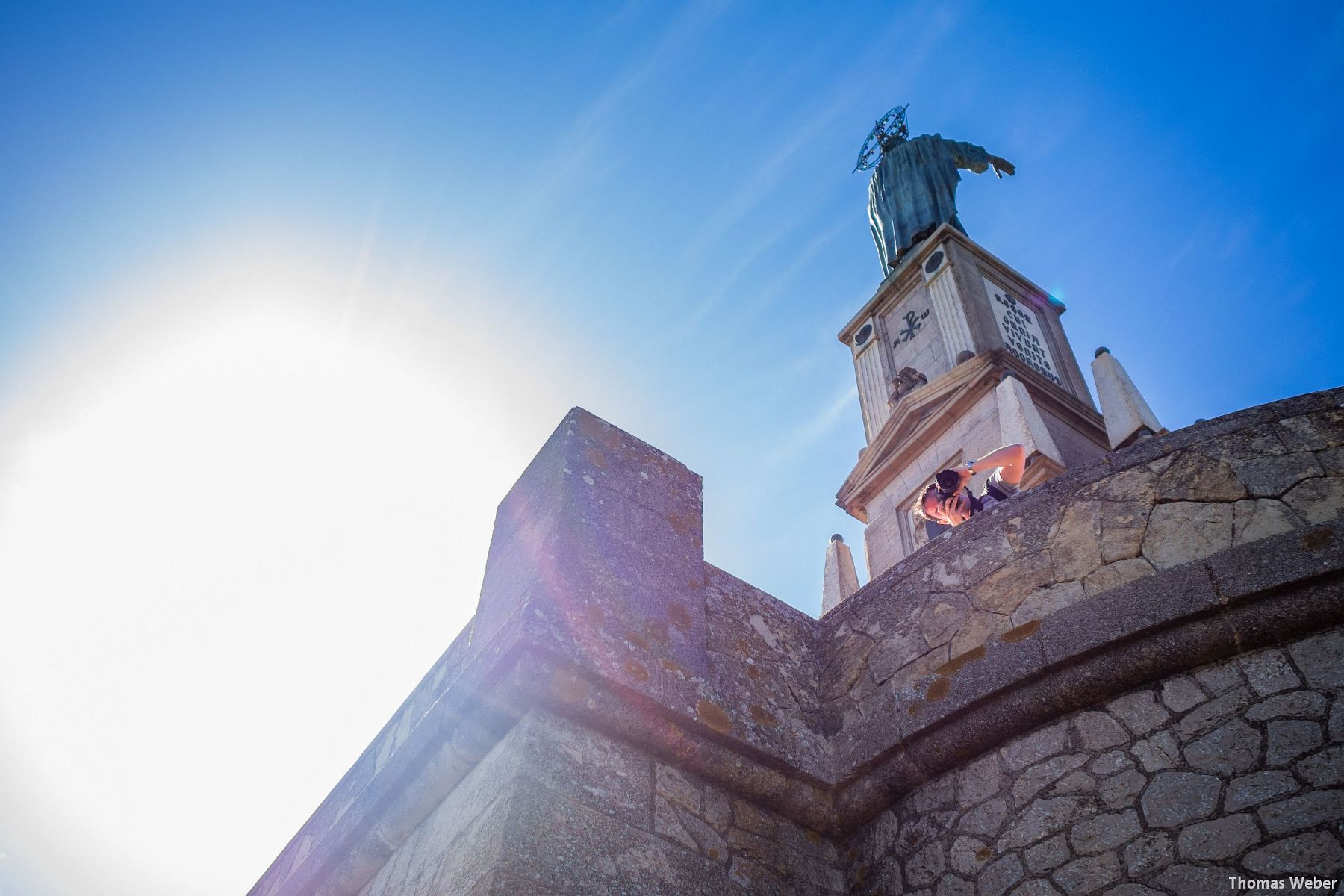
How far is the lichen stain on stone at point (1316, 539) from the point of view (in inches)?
94.7

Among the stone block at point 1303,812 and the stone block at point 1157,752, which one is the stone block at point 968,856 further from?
the stone block at point 1303,812

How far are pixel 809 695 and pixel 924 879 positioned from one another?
72 centimetres

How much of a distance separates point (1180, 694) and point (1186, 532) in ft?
1.41

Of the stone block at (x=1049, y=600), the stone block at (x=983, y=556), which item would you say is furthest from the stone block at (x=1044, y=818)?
the stone block at (x=983, y=556)

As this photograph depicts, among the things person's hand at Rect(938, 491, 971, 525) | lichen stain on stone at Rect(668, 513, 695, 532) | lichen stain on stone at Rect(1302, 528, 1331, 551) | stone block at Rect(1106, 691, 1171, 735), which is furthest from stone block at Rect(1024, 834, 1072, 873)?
person's hand at Rect(938, 491, 971, 525)

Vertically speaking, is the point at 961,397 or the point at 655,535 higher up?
the point at 961,397

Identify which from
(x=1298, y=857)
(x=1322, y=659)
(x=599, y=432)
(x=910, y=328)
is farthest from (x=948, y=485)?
(x=910, y=328)

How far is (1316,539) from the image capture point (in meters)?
2.43

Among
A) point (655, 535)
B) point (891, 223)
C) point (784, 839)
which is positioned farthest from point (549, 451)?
point (891, 223)

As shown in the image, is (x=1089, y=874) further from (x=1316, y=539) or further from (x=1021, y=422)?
(x=1021, y=422)

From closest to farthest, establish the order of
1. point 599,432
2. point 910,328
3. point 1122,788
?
point 1122,788 < point 599,432 < point 910,328

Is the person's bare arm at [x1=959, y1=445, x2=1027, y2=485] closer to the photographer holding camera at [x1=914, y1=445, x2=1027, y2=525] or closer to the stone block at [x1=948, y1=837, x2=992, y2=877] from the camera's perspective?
the photographer holding camera at [x1=914, y1=445, x2=1027, y2=525]

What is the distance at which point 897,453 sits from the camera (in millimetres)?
11578

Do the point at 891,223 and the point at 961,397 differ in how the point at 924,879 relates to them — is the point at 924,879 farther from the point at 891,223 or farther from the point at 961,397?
the point at 891,223
